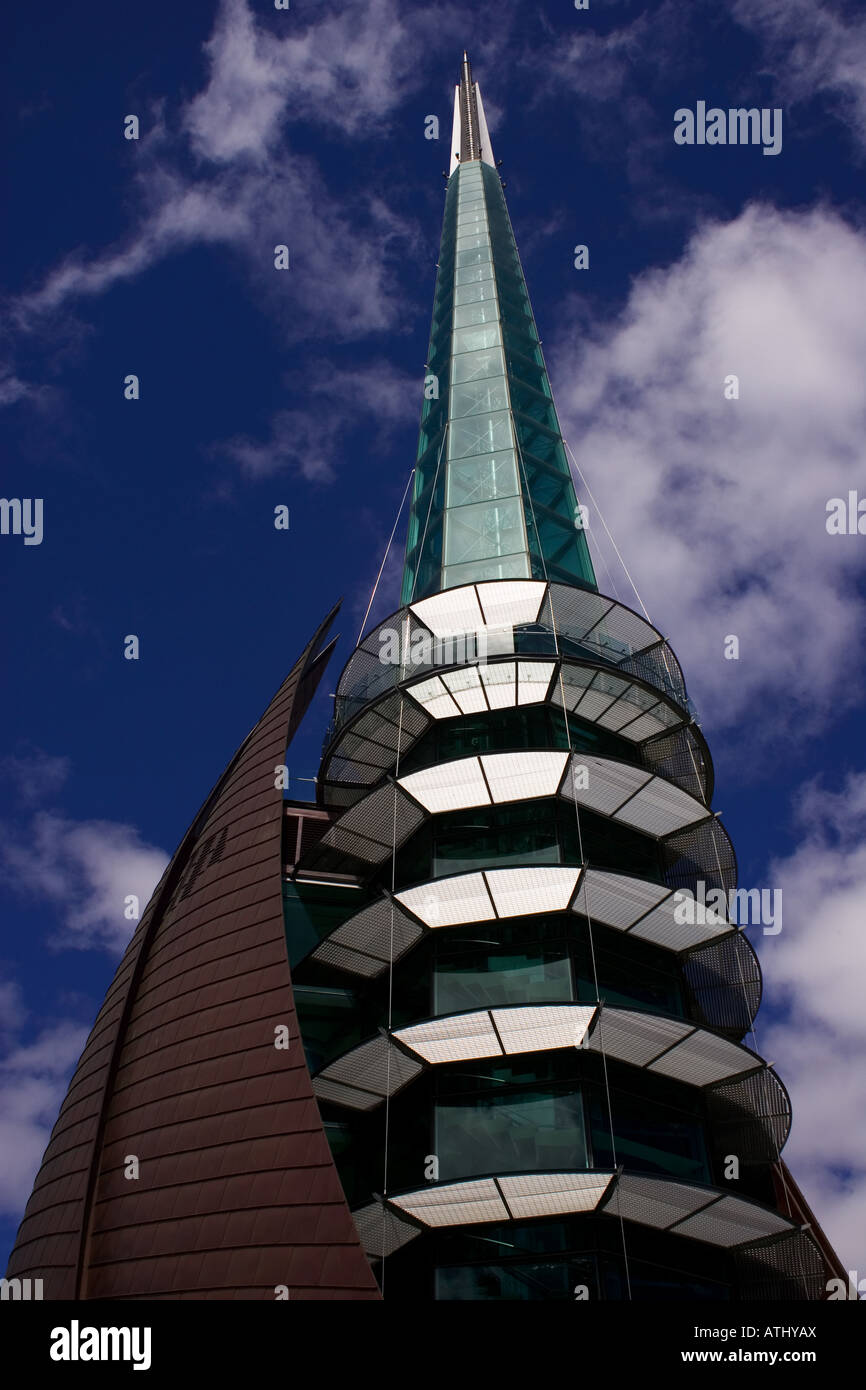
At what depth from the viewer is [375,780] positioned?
2600 cm

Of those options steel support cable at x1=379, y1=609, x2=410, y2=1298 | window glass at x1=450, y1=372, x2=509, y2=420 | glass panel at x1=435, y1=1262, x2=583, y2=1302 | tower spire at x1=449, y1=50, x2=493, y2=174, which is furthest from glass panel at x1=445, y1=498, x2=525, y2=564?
tower spire at x1=449, y1=50, x2=493, y2=174

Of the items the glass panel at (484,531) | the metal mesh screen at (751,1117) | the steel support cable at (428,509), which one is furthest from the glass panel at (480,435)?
the metal mesh screen at (751,1117)

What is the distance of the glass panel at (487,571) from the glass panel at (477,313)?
14013 mm

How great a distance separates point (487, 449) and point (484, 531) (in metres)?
4.16

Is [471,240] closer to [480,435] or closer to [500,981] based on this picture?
[480,435]

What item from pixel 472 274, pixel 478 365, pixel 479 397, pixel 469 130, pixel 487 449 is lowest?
pixel 487 449

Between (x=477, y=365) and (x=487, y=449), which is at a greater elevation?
(x=477, y=365)

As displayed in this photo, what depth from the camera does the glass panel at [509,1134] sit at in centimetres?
1770

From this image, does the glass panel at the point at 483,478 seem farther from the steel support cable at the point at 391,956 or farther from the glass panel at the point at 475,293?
the glass panel at the point at 475,293

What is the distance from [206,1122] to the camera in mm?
17844

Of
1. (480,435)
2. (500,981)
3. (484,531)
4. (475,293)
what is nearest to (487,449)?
(480,435)

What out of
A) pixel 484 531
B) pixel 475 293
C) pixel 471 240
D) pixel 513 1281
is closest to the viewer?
pixel 513 1281
